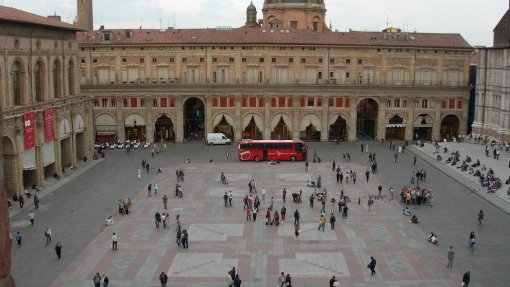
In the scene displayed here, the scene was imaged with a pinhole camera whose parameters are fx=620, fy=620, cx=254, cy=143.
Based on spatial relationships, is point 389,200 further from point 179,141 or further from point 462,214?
point 179,141

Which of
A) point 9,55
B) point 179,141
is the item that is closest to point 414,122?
point 179,141

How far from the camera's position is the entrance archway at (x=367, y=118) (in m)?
86.9

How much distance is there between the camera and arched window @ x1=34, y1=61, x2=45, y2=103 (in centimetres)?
5716

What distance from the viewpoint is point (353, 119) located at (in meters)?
84.3

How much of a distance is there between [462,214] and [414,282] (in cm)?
1592

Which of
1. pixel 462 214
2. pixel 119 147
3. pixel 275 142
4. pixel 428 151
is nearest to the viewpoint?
pixel 462 214

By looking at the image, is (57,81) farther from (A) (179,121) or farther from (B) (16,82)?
(A) (179,121)

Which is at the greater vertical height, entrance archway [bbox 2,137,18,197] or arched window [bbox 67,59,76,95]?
arched window [bbox 67,59,76,95]

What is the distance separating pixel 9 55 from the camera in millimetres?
50375

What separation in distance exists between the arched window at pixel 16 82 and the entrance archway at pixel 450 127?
2242 inches

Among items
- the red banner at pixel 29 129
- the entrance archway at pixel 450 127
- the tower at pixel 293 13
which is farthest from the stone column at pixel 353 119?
the red banner at pixel 29 129

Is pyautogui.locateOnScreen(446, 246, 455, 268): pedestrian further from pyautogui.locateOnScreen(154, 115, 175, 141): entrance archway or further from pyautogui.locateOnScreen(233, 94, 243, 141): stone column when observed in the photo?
pyautogui.locateOnScreen(154, 115, 175, 141): entrance archway

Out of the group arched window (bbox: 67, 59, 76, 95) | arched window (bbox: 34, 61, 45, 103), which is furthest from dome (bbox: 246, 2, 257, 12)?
arched window (bbox: 34, 61, 45, 103)

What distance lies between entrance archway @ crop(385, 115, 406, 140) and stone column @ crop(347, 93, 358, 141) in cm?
468
